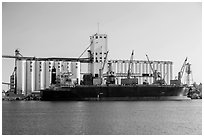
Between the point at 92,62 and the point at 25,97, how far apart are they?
16865mm

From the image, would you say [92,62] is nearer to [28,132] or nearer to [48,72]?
[48,72]

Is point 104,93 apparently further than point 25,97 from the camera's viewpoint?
No

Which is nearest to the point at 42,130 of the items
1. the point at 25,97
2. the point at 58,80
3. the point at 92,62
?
the point at 58,80

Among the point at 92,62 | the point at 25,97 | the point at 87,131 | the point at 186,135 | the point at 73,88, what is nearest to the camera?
the point at 186,135

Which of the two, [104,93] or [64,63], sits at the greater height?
[64,63]

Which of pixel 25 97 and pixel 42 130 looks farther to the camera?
pixel 25 97

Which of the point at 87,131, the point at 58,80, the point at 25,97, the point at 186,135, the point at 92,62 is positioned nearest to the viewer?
the point at 186,135

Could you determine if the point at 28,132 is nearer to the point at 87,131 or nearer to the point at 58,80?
the point at 87,131

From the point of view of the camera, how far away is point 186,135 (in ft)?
67.5

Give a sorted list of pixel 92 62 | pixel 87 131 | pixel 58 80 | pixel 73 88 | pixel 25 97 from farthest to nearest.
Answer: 1. pixel 25 97
2. pixel 92 62
3. pixel 58 80
4. pixel 73 88
5. pixel 87 131

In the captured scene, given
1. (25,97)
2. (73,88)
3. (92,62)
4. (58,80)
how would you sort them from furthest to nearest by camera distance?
1. (25,97)
2. (92,62)
3. (58,80)
4. (73,88)

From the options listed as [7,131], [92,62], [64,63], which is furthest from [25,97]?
[7,131]

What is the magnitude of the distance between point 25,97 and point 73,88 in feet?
77.9

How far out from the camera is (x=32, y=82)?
289ft
